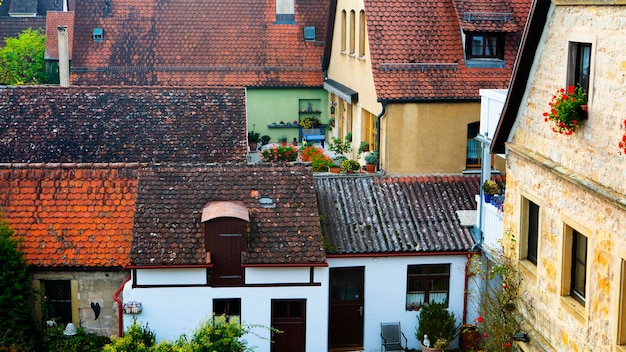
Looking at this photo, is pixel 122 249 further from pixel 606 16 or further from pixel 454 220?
pixel 606 16

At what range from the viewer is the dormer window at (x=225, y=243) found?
20.0 metres

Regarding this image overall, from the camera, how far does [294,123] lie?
3509 cm

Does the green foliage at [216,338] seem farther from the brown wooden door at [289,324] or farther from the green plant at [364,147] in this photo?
the green plant at [364,147]

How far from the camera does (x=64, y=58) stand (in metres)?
35.9

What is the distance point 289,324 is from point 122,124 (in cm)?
983

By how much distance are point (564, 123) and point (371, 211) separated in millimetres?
8443

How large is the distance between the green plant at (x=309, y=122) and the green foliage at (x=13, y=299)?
1565 cm

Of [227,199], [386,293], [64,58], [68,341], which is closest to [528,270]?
[386,293]

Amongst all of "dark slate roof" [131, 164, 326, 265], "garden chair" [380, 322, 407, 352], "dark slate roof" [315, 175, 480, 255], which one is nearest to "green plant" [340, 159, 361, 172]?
"dark slate roof" [315, 175, 480, 255]

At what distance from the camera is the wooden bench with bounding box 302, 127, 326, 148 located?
108 ft

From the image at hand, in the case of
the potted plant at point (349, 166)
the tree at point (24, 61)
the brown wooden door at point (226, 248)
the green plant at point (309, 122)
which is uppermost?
the tree at point (24, 61)

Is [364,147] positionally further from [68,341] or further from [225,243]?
[68,341]

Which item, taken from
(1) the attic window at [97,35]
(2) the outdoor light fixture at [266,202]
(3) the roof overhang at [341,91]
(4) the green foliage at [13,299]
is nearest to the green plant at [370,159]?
(3) the roof overhang at [341,91]

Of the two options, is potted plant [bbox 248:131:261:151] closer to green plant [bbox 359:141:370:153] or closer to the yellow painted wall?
green plant [bbox 359:141:370:153]
